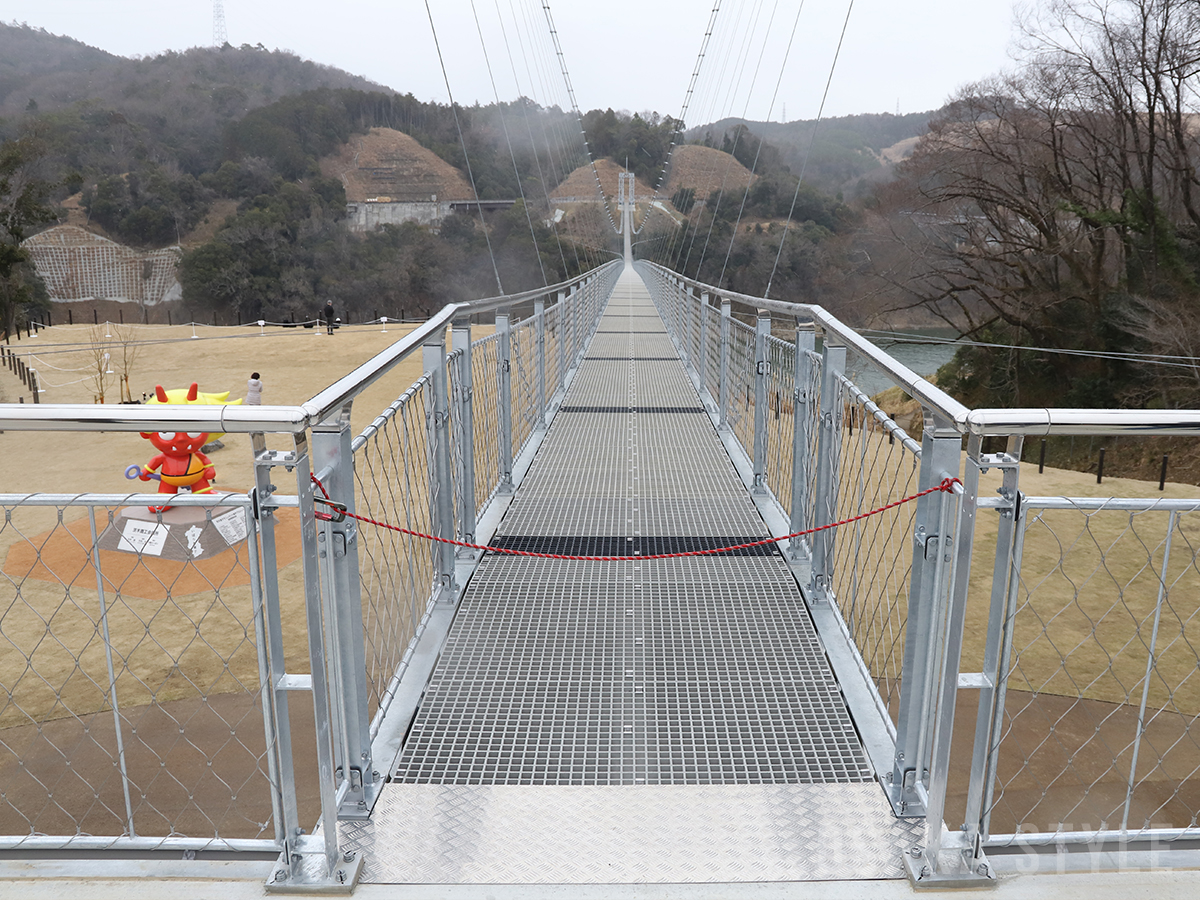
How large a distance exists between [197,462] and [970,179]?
1480cm

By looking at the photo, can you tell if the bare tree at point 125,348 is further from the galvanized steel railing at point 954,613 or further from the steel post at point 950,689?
the steel post at point 950,689

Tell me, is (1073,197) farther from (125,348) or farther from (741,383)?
(125,348)

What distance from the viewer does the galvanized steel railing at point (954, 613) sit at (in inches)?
54.1

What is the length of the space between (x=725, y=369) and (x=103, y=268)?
56.4 metres

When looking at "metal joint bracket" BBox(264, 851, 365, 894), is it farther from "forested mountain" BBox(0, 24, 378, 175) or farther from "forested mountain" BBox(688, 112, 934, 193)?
"forested mountain" BBox(0, 24, 378, 175)

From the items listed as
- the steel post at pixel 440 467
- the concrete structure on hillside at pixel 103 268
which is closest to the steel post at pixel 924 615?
the steel post at pixel 440 467

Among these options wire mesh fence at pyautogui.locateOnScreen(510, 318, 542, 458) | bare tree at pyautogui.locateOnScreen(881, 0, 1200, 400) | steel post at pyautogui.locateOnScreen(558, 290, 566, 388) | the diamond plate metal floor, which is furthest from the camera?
bare tree at pyautogui.locateOnScreen(881, 0, 1200, 400)

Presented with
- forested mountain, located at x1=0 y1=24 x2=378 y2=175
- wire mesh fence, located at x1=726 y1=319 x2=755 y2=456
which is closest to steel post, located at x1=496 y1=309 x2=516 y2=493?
wire mesh fence, located at x1=726 y1=319 x2=755 y2=456

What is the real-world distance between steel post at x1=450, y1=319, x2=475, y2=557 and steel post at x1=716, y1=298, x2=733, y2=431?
253 centimetres

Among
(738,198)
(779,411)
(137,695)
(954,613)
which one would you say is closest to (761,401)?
(779,411)

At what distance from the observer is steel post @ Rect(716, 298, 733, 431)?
524 cm

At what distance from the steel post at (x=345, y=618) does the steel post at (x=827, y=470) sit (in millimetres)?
1367

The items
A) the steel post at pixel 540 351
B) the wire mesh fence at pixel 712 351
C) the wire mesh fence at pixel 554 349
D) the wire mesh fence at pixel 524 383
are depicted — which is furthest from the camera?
the wire mesh fence at pixel 554 349

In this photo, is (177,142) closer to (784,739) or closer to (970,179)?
(970,179)
